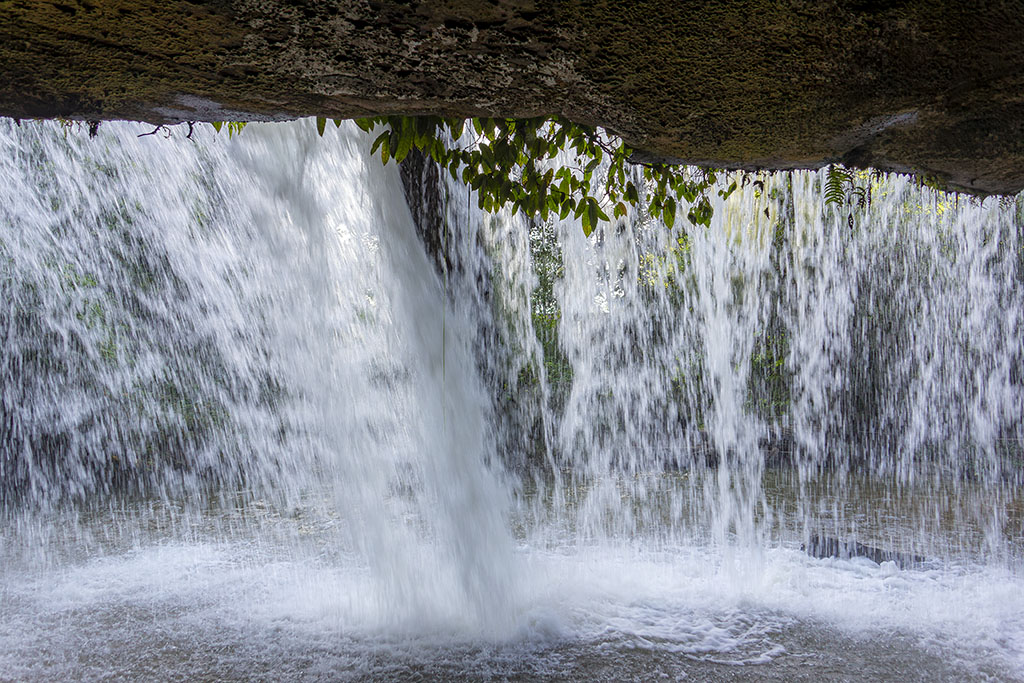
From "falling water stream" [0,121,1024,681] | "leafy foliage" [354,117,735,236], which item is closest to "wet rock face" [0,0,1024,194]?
"falling water stream" [0,121,1024,681]

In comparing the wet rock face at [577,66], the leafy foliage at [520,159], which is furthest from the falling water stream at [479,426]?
the leafy foliage at [520,159]

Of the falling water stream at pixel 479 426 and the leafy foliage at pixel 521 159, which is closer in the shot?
the leafy foliage at pixel 521 159

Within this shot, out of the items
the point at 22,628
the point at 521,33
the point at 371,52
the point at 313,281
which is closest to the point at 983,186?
the point at 521,33

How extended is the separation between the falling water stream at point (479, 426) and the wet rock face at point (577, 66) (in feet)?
4.24

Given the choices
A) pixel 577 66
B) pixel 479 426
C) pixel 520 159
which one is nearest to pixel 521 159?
pixel 520 159

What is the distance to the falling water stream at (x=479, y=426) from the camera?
13.9 ft

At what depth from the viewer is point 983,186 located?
180 centimetres

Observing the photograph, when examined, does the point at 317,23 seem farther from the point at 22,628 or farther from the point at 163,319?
the point at 163,319

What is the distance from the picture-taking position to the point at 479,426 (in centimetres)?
529

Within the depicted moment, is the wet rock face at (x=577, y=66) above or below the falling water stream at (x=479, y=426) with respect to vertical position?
above

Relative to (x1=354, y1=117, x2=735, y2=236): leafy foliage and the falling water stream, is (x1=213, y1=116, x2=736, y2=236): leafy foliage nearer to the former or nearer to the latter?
(x1=354, y1=117, x2=735, y2=236): leafy foliage

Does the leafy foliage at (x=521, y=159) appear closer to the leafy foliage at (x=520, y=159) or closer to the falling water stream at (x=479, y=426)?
the leafy foliage at (x=520, y=159)

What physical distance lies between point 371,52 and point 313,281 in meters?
3.96

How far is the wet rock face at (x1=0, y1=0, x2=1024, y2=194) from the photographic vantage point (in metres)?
1.32
